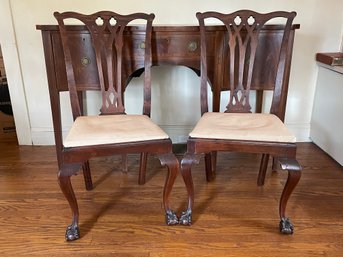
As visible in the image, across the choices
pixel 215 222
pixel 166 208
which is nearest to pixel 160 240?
pixel 166 208

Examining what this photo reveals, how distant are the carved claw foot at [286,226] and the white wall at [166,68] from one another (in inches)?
44.2

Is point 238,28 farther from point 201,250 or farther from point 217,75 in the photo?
point 201,250

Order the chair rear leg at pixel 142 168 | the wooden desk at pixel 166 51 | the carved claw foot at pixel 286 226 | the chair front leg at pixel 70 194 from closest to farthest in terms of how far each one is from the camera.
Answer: the chair front leg at pixel 70 194, the carved claw foot at pixel 286 226, the wooden desk at pixel 166 51, the chair rear leg at pixel 142 168

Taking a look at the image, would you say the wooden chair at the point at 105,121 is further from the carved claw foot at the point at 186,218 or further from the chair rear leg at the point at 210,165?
the chair rear leg at the point at 210,165

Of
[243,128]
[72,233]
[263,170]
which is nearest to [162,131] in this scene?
[243,128]

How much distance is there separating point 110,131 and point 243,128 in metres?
0.59

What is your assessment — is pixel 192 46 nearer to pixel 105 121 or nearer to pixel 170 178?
pixel 105 121

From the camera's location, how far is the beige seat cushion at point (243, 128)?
4.45 feet

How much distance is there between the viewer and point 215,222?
152cm

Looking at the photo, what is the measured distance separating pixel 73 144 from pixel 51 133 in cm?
119

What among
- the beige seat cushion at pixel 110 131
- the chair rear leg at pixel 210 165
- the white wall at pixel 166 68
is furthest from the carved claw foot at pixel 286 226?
the white wall at pixel 166 68

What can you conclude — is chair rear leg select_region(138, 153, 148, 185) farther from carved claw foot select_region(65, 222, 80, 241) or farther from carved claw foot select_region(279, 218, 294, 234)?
carved claw foot select_region(279, 218, 294, 234)

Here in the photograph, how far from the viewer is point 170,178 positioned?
144 cm

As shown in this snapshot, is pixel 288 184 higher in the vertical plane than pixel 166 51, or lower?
lower
